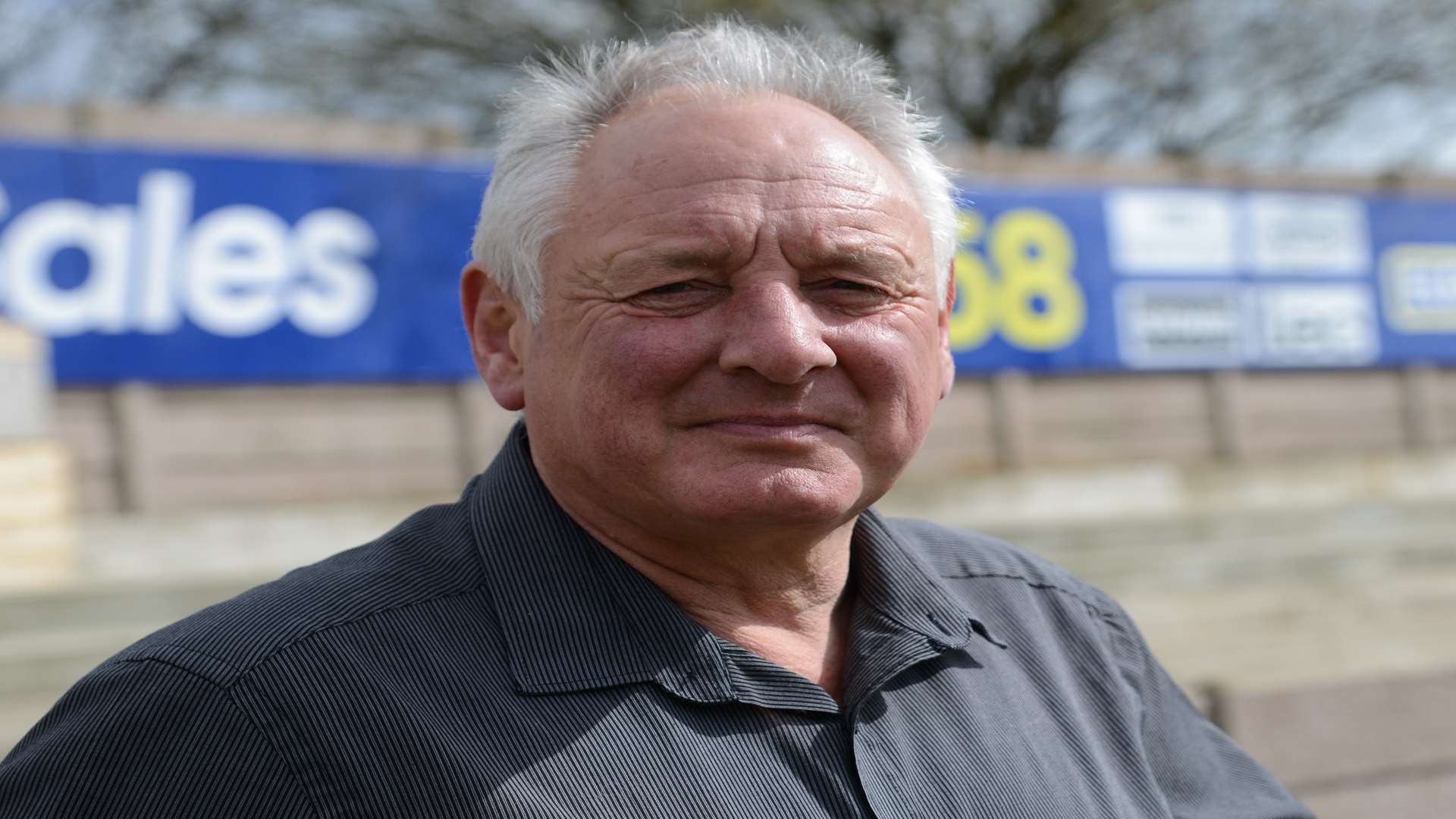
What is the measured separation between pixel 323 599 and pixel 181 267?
7.32 m

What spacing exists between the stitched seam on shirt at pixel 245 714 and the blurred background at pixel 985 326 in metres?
1.08

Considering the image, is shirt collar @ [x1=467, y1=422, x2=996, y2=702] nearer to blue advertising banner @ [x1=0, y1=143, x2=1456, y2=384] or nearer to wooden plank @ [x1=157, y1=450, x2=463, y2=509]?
blue advertising banner @ [x1=0, y1=143, x2=1456, y2=384]

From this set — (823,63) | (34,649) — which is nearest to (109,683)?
(823,63)

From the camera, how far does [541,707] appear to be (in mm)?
1298

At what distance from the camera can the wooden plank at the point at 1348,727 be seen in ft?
11.5

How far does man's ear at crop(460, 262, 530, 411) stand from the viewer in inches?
63.0

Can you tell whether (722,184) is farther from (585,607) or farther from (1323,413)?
(1323,413)

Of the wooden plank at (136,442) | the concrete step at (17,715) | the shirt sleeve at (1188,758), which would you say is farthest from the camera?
the wooden plank at (136,442)

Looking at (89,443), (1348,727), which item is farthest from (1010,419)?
(1348,727)

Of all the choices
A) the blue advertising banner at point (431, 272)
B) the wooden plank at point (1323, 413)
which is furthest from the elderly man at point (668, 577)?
the wooden plank at point (1323, 413)

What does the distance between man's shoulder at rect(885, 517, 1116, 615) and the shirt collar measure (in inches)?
5.4

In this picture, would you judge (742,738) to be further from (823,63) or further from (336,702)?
(823,63)

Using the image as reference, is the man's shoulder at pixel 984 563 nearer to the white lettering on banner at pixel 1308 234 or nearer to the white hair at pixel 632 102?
the white hair at pixel 632 102

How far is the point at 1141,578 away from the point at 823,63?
19.7ft
